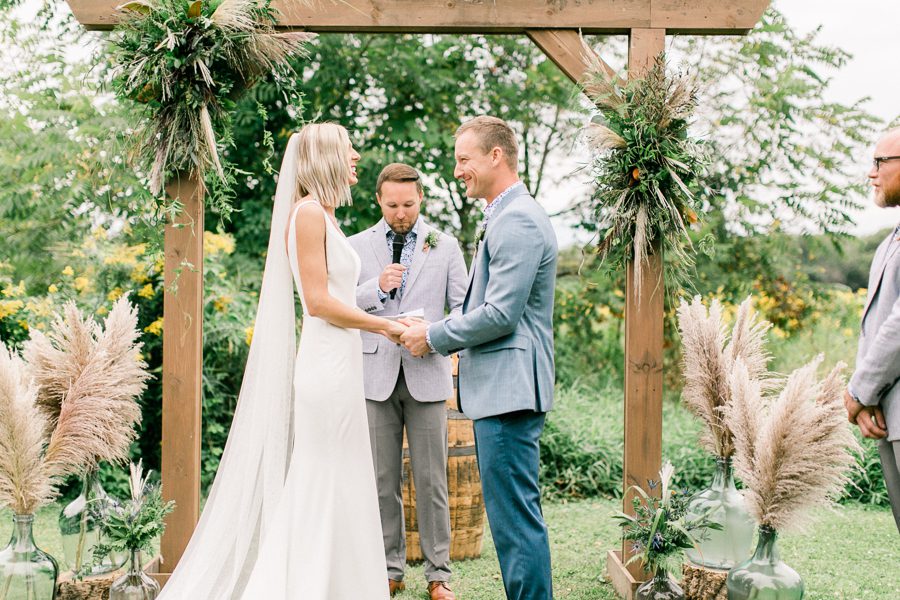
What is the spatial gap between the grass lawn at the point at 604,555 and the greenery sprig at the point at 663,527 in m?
0.71

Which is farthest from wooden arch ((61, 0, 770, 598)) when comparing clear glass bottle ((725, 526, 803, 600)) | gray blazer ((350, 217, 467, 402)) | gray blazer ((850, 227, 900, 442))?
gray blazer ((850, 227, 900, 442))

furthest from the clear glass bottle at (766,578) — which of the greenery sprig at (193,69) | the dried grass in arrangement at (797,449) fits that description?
the greenery sprig at (193,69)

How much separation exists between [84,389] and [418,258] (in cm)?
173

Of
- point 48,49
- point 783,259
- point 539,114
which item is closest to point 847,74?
point 783,259

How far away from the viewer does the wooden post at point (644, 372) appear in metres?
4.25

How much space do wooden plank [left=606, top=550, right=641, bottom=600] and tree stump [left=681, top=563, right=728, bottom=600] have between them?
243 mm

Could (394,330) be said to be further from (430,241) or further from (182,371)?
(182,371)

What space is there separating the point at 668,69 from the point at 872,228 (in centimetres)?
545

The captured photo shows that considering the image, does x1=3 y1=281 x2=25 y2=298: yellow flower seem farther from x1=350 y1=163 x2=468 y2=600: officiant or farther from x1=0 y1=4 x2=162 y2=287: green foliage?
x1=350 y1=163 x2=468 y2=600: officiant

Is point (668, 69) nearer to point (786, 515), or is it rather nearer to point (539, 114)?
point (786, 515)

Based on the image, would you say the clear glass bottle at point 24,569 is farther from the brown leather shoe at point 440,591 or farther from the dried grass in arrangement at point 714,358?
the dried grass in arrangement at point 714,358

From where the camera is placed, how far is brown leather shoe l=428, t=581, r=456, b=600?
13.7ft

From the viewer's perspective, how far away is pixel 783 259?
8094mm

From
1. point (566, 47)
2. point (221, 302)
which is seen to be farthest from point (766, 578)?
point (221, 302)
